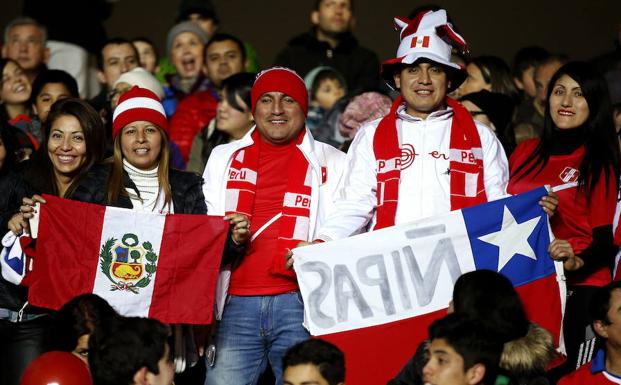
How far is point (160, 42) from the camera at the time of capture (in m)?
13.6

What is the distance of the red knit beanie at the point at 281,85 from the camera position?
289 inches

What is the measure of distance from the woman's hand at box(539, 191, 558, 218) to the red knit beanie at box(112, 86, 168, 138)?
216cm

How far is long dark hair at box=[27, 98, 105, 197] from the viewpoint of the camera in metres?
7.38

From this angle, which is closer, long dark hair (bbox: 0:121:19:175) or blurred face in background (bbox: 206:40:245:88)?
long dark hair (bbox: 0:121:19:175)

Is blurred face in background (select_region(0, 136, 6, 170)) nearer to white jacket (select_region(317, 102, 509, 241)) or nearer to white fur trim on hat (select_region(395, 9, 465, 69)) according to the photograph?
white jacket (select_region(317, 102, 509, 241))

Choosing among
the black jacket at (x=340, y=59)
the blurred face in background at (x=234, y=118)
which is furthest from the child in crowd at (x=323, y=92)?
the blurred face in background at (x=234, y=118)

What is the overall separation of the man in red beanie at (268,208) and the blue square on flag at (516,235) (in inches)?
34.8

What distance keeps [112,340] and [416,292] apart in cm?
181

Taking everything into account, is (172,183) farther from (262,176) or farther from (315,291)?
(315,291)

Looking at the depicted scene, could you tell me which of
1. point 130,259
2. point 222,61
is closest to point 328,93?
point 222,61

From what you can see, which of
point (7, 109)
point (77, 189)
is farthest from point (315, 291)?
point (7, 109)

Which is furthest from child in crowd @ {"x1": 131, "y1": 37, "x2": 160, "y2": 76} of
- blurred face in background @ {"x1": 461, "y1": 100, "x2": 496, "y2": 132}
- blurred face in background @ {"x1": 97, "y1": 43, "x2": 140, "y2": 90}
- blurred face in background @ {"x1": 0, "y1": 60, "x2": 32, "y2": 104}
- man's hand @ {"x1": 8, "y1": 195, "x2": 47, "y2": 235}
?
man's hand @ {"x1": 8, "y1": 195, "x2": 47, "y2": 235}

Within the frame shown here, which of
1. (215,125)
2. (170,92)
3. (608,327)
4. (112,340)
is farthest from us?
(170,92)

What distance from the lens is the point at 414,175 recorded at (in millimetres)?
6980
